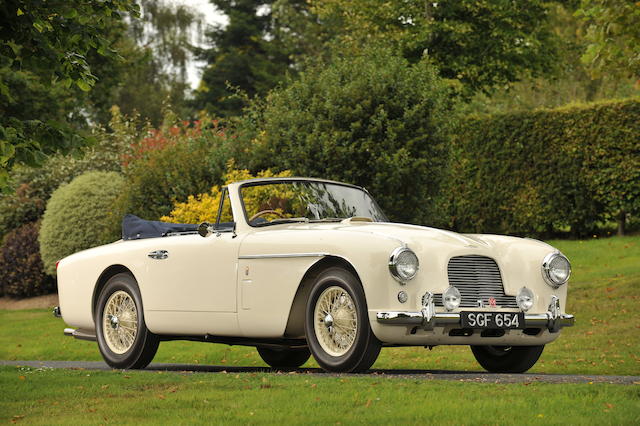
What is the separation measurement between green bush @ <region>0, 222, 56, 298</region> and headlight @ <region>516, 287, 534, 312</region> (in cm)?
1744

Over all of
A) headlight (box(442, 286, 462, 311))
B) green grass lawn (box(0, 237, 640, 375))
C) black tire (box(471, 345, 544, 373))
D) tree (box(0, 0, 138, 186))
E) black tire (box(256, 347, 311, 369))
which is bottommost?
green grass lawn (box(0, 237, 640, 375))

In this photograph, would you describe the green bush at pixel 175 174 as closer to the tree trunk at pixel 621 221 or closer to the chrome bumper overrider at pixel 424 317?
Answer: the tree trunk at pixel 621 221

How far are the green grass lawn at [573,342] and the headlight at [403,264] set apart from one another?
2986mm

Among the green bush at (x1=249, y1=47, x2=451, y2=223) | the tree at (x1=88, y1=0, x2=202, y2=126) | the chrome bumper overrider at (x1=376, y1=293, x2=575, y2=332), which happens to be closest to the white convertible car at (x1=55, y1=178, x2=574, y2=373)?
the chrome bumper overrider at (x1=376, y1=293, x2=575, y2=332)

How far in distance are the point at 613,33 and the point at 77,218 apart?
1347 cm

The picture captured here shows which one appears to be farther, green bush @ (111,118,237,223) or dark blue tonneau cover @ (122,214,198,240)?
green bush @ (111,118,237,223)

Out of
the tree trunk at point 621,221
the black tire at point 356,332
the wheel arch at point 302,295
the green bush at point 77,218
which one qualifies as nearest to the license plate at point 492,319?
the black tire at point 356,332

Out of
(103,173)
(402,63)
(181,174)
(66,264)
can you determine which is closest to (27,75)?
(103,173)

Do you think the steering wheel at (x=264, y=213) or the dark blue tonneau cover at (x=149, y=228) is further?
the dark blue tonneau cover at (x=149, y=228)

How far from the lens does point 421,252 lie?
8492 millimetres

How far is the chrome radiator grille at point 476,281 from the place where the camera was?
8.66m

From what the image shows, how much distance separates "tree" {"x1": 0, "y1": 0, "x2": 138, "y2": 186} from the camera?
9.57 metres

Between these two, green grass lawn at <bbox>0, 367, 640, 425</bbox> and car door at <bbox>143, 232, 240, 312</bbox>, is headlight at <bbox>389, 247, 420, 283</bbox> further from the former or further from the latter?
car door at <bbox>143, 232, 240, 312</bbox>

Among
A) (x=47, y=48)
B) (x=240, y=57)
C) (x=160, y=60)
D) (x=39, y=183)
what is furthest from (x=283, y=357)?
(x=160, y=60)
